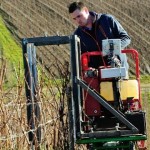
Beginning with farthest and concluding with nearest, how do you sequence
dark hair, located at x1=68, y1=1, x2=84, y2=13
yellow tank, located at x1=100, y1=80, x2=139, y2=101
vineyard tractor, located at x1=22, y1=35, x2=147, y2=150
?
dark hair, located at x1=68, y1=1, x2=84, y2=13
yellow tank, located at x1=100, y1=80, x2=139, y2=101
vineyard tractor, located at x1=22, y1=35, x2=147, y2=150

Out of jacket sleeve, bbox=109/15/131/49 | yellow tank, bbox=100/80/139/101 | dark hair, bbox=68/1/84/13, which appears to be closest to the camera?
yellow tank, bbox=100/80/139/101

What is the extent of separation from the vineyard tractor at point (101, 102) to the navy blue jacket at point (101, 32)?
55cm

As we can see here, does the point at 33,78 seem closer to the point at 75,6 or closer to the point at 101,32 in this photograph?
the point at 75,6

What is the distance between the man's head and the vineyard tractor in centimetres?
55

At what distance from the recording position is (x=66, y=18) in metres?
36.8

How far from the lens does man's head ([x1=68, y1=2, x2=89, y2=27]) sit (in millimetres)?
5805

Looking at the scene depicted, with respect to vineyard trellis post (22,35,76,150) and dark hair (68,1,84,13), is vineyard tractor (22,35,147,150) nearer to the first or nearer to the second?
vineyard trellis post (22,35,76,150)

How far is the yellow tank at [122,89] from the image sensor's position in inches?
211

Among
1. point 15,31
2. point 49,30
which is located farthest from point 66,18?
point 15,31

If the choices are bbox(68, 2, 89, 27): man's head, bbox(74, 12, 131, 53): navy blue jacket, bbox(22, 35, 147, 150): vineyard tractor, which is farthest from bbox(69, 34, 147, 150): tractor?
bbox(68, 2, 89, 27): man's head

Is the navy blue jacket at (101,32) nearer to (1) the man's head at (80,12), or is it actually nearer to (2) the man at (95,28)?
(2) the man at (95,28)

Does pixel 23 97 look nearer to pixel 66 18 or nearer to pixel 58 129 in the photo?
pixel 58 129

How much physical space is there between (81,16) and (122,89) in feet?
2.98

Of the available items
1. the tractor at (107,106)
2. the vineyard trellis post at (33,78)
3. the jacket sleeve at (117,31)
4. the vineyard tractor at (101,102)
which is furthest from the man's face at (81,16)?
the vineyard trellis post at (33,78)
